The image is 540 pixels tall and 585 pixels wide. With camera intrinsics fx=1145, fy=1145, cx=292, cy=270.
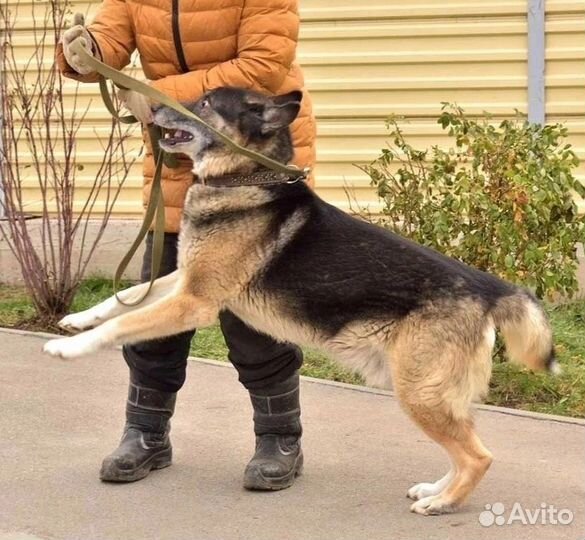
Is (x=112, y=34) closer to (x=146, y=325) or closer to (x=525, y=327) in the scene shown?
(x=146, y=325)

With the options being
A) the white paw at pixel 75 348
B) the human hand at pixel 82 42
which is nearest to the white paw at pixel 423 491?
the white paw at pixel 75 348

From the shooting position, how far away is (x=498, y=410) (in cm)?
614

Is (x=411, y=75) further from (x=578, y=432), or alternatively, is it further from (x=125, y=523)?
(x=125, y=523)

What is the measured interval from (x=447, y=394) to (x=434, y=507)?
506 millimetres

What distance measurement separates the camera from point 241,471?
17.0 ft

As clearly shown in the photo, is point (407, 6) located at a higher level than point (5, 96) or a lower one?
higher

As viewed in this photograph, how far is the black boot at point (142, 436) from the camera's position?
16.4 ft

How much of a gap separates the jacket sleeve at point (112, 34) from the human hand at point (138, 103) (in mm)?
245

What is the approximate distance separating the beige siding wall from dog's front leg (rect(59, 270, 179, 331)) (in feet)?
13.5

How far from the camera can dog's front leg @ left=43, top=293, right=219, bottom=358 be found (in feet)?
14.7

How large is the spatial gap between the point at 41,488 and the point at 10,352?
2.54 metres

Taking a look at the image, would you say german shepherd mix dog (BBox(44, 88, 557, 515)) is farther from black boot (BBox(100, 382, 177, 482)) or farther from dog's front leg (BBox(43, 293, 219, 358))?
black boot (BBox(100, 382, 177, 482))

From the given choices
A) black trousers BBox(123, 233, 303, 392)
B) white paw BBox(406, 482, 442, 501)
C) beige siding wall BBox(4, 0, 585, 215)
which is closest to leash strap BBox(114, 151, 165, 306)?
black trousers BBox(123, 233, 303, 392)

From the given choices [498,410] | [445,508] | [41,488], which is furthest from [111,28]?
[498,410]
